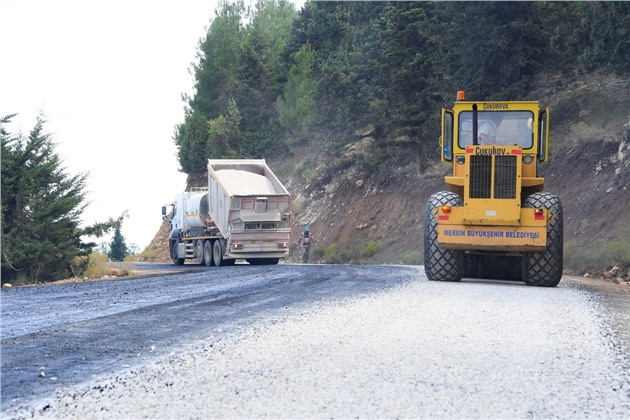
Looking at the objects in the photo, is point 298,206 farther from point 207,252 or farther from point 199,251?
point 207,252

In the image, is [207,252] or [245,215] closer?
[245,215]

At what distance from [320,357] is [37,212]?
2203cm

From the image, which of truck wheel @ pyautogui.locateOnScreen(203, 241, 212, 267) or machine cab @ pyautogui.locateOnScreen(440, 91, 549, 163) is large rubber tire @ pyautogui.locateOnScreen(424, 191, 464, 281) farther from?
truck wheel @ pyautogui.locateOnScreen(203, 241, 212, 267)

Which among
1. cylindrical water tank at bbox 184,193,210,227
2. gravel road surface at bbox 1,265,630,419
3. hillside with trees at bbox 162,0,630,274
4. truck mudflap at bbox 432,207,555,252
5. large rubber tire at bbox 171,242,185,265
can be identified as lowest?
gravel road surface at bbox 1,265,630,419

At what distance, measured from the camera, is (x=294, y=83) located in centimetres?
5075

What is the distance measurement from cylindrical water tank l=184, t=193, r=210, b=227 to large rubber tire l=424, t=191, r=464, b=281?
55.4ft

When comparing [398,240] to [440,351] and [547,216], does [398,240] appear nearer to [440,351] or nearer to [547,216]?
[547,216]

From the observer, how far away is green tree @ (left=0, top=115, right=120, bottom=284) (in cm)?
2666

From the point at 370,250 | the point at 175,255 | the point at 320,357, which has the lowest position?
the point at 320,357

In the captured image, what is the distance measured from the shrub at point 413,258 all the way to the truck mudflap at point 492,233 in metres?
15.9

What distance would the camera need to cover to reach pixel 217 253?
31.5 metres

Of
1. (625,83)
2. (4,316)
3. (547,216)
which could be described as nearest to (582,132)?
(625,83)

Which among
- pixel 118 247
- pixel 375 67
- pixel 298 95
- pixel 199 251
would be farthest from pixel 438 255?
pixel 118 247

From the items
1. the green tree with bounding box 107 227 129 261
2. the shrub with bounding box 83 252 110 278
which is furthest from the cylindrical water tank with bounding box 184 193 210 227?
the green tree with bounding box 107 227 129 261
